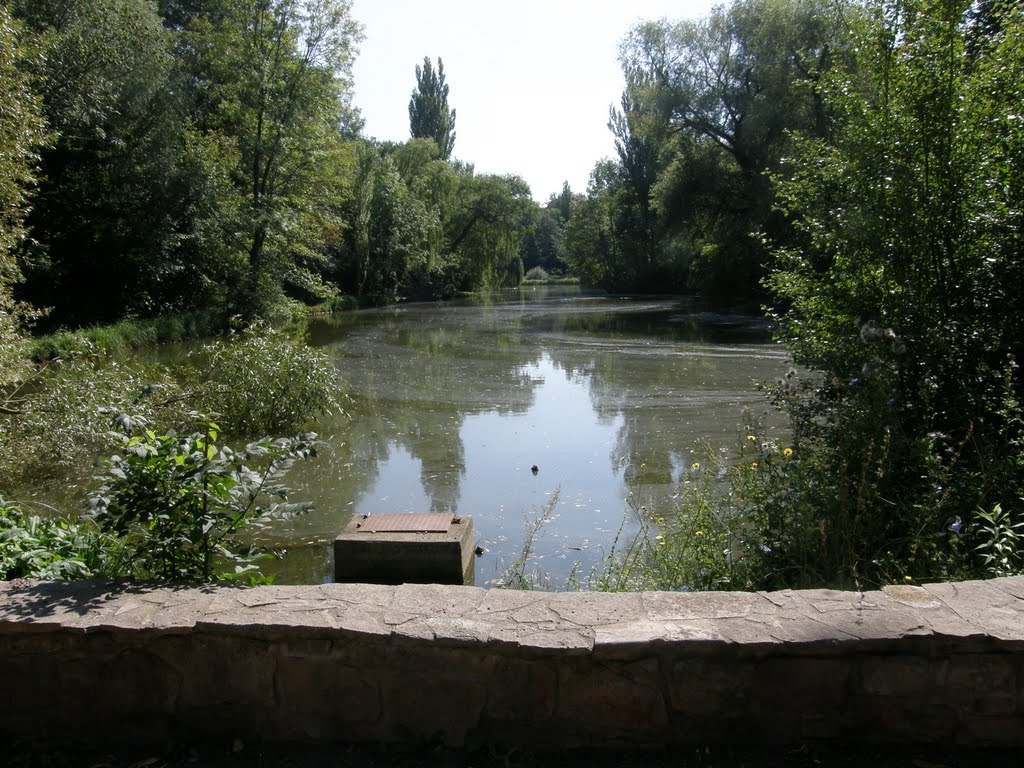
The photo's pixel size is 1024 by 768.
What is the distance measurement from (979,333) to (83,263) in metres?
23.3

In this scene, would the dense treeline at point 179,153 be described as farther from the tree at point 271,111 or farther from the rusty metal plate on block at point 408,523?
the rusty metal plate on block at point 408,523

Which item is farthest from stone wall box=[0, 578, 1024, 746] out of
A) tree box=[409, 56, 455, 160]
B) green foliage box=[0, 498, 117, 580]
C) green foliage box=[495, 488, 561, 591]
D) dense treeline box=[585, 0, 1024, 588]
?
tree box=[409, 56, 455, 160]

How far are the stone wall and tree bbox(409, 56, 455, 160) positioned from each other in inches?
2477

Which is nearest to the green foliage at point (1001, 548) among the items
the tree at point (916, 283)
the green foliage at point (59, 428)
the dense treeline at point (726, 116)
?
the tree at point (916, 283)

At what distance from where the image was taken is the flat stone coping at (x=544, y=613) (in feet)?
7.54

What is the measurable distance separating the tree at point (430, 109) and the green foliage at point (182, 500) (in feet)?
204

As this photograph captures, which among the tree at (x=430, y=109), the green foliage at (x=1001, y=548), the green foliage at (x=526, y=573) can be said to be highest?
the tree at (x=430, y=109)

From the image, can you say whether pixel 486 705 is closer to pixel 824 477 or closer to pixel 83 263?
pixel 824 477

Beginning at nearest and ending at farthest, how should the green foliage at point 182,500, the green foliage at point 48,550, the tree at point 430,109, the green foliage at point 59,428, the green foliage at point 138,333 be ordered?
1. the green foliage at point 182,500
2. the green foliage at point 48,550
3. the green foliage at point 59,428
4. the green foliage at point 138,333
5. the tree at point 430,109

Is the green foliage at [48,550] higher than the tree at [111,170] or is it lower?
lower

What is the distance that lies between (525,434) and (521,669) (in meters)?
7.64

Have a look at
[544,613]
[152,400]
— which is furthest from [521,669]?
[152,400]

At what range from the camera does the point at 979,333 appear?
187 inches

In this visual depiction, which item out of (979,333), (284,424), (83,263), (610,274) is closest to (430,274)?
(610,274)
